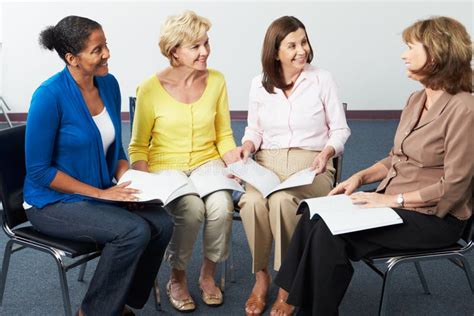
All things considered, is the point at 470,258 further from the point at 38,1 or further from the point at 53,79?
the point at 38,1

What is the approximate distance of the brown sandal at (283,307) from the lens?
2.49 metres

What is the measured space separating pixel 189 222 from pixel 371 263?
0.73 metres

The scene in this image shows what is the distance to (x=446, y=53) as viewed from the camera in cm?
211

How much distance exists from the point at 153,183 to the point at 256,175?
1.44 feet

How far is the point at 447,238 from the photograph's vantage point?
7.02ft

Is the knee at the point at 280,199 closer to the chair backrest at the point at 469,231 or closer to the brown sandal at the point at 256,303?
the brown sandal at the point at 256,303

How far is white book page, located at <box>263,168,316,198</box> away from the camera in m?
2.38

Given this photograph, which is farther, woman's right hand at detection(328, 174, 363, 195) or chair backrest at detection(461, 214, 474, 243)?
woman's right hand at detection(328, 174, 363, 195)

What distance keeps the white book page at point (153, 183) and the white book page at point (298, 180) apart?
368mm

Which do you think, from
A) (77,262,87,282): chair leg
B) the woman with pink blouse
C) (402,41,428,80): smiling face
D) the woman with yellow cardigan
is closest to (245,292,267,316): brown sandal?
the woman with pink blouse

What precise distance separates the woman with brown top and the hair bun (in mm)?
1124

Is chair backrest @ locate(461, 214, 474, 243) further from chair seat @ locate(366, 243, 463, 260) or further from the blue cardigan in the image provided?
the blue cardigan

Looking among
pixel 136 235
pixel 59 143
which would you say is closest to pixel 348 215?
pixel 136 235

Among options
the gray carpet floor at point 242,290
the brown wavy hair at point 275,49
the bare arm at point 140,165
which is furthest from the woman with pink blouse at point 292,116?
the bare arm at point 140,165
